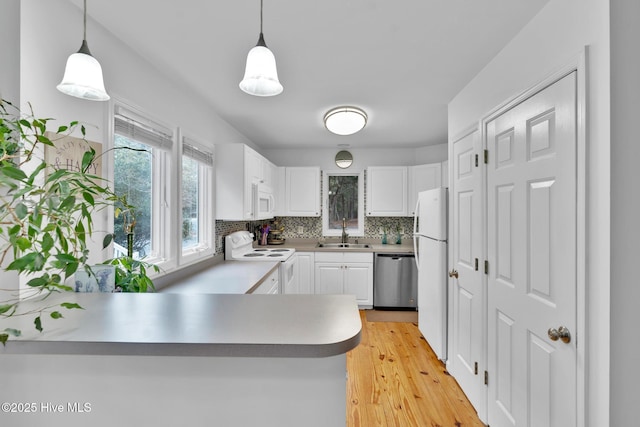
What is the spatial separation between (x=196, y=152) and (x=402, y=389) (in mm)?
2555

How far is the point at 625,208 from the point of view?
3.56 feet

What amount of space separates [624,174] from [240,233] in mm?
3254

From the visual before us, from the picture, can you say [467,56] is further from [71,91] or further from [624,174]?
[71,91]

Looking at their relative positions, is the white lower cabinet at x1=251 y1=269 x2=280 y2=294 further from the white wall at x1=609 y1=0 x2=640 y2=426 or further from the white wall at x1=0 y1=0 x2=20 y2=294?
the white wall at x1=609 y1=0 x2=640 y2=426

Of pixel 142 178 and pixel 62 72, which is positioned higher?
pixel 62 72

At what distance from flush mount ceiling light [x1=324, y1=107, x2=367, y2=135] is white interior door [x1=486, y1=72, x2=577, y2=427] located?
4.21ft

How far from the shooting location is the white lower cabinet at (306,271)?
4.20m

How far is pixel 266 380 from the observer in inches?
34.6

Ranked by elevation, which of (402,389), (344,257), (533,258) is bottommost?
(402,389)

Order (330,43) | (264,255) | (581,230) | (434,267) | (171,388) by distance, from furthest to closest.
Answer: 1. (264,255)
2. (434,267)
3. (330,43)
4. (581,230)
5. (171,388)

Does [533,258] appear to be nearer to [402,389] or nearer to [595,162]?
[595,162]

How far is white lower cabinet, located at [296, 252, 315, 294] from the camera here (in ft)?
13.8

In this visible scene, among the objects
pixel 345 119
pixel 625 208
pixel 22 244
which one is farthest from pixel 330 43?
pixel 22 244

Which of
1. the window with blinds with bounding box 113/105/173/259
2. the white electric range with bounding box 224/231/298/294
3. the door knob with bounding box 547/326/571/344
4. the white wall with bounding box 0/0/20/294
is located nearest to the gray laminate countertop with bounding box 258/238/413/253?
the white electric range with bounding box 224/231/298/294
